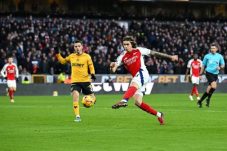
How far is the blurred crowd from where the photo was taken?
44244 mm

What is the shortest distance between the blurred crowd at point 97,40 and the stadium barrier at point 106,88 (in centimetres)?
228

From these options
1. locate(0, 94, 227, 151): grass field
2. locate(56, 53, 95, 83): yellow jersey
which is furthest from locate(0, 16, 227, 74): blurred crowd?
locate(56, 53, 95, 83): yellow jersey

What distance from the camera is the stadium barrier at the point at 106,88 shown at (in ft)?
135

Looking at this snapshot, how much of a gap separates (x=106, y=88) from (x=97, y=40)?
7185mm

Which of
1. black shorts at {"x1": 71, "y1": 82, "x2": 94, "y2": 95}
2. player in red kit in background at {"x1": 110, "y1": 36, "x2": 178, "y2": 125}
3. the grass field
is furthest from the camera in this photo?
black shorts at {"x1": 71, "y1": 82, "x2": 94, "y2": 95}

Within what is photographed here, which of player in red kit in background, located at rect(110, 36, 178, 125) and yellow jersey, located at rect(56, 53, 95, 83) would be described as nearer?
player in red kit in background, located at rect(110, 36, 178, 125)

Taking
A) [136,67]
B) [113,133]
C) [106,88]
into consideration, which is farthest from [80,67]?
[106,88]

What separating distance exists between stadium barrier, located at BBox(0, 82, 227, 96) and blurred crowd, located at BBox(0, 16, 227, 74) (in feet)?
7.47

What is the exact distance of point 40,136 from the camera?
595 inches

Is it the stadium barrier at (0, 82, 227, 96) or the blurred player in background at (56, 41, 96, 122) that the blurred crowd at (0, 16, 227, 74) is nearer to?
Result: the stadium barrier at (0, 82, 227, 96)

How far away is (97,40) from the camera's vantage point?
4984 centimetres

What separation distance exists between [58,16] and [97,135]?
4274 cm

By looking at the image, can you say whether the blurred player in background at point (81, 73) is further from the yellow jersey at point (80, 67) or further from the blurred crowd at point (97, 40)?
the blurred crowd at point (97, 40)

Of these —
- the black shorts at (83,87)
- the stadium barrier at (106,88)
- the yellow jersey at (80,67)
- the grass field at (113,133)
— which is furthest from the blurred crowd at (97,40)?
the black shorts at (83,87)
